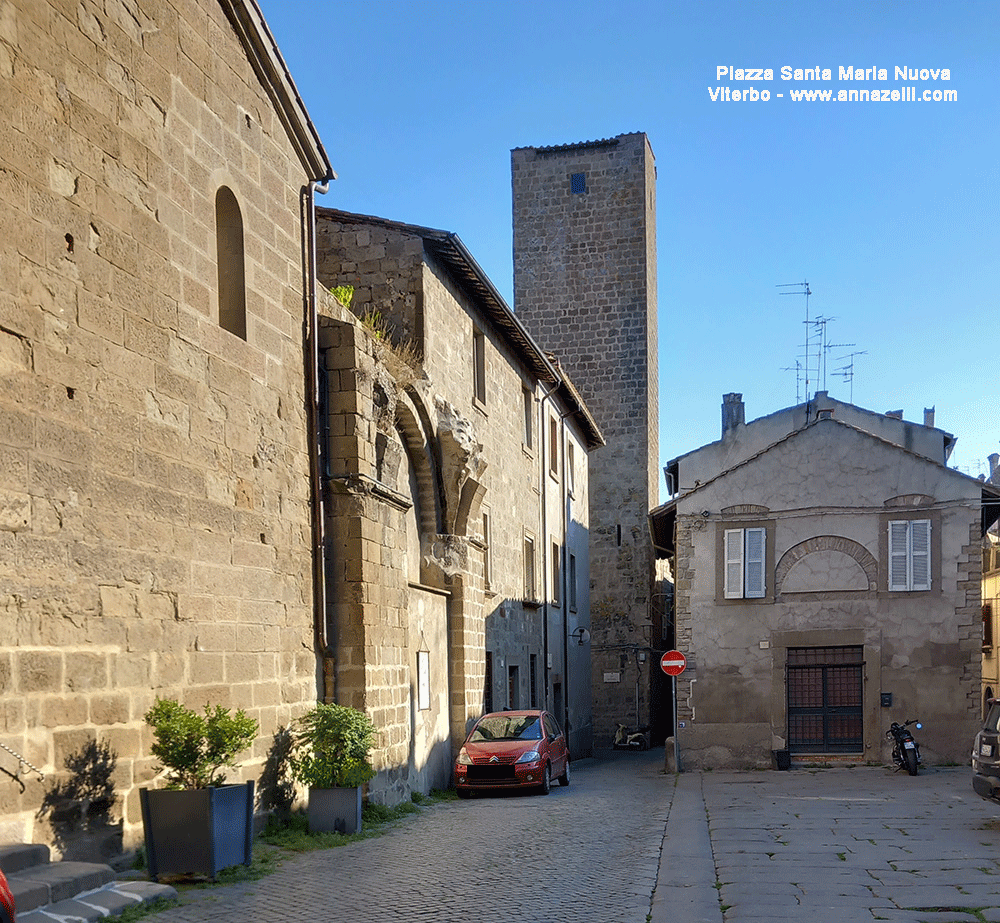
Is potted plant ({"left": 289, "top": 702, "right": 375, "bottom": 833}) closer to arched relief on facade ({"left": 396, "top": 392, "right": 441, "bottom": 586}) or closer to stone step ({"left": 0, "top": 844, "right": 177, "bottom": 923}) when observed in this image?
stone step ({"left": 0, "top": 844, "right": 177, "bottom": 923})

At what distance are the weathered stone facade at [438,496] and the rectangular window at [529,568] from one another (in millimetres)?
75

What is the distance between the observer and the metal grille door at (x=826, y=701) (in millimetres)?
20656

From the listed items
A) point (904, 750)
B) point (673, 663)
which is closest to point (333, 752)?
point (673, 663)

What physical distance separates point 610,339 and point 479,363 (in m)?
14.4

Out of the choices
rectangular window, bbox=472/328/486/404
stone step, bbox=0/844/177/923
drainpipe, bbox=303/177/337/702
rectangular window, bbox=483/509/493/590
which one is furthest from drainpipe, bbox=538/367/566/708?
stone step, bbox=0/844/177/923

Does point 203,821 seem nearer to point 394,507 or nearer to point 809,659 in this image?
point 394,507

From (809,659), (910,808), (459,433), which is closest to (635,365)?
(809,659)

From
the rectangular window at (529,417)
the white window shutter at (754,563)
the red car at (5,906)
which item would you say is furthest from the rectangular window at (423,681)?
the red car at (5,906)

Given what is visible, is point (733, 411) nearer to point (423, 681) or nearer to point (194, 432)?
point (423, 681)

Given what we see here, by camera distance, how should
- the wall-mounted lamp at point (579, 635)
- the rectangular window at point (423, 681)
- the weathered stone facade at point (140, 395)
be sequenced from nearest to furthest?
1. the weathered stone facade at point (140, 395)
2. the rectangular window at point (423, 681)
3. the wall-mounted lamp at point (579, 635)

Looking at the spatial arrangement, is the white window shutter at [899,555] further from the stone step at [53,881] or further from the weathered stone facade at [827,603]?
the stone step at [53,881]

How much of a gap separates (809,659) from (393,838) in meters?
11.8

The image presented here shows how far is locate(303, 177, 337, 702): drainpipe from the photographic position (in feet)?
39.2

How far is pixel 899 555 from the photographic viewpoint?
68.1 ft
